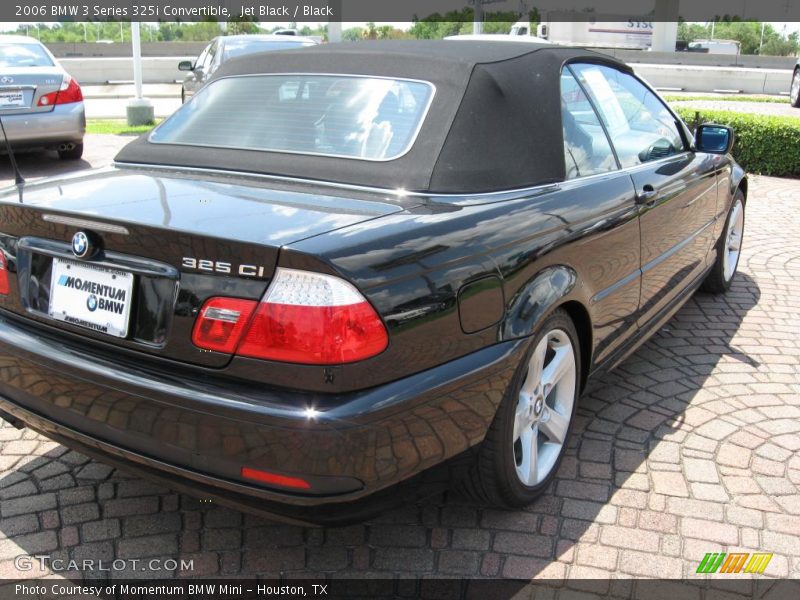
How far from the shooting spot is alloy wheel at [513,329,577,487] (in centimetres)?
287

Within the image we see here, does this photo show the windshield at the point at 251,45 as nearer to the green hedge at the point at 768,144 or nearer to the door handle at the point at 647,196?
the green hedge at the point at 768,144

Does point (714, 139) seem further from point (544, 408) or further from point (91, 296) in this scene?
point (91, 296)

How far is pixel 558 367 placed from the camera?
304cm

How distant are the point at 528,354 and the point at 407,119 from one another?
0.98 metres

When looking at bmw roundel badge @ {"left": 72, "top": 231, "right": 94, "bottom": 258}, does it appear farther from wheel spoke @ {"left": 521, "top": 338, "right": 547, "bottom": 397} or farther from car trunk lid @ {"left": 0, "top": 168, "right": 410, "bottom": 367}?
wheel spoke @ {"left": 521, "top": 338, "right": 547, "bottom": 397}

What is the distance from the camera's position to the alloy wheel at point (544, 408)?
9.41ft

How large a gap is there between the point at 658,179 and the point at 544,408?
1463 mm

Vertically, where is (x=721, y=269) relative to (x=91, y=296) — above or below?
below

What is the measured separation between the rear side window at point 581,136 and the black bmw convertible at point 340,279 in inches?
0.6

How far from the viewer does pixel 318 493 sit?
2.14 m

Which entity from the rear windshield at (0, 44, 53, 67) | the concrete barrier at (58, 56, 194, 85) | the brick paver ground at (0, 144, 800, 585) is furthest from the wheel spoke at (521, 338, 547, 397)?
the concrete barrier at (58, 56, 194, 85)

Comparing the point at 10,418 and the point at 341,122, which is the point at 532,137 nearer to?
the point at 341,122

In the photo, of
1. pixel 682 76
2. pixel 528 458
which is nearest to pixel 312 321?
pixel 528 458

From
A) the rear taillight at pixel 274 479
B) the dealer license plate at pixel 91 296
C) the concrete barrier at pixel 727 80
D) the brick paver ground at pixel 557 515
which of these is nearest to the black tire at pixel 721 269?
the brick paver ground at pixel 557 515
